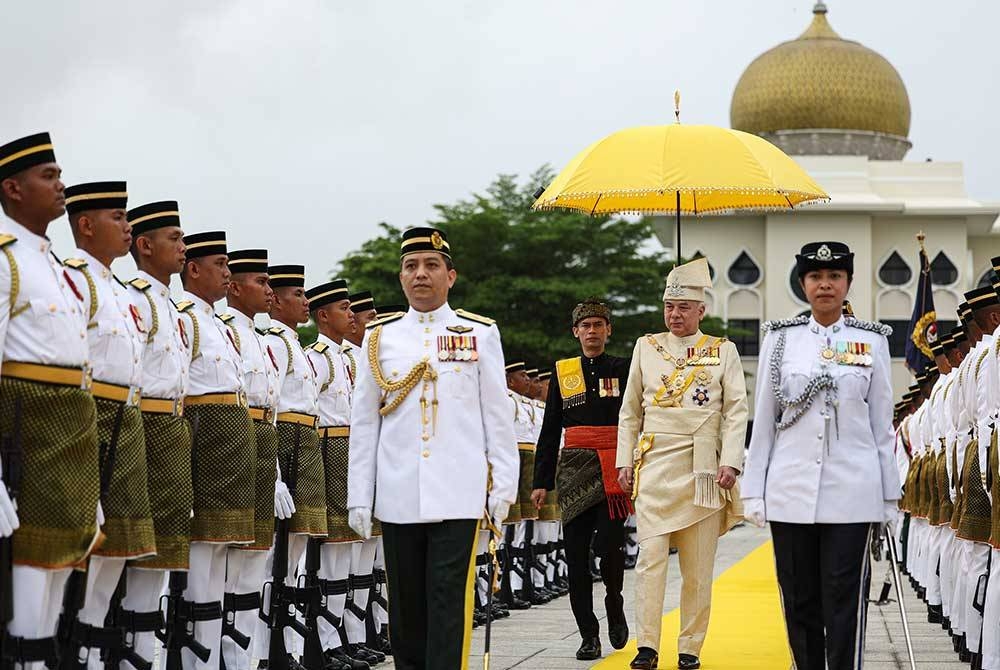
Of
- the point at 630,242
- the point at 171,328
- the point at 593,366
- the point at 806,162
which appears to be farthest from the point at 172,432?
the point at 806,162

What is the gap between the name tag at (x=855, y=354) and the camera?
7516 mm

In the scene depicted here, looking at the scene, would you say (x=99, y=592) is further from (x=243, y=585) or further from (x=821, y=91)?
(x=821, y=91)

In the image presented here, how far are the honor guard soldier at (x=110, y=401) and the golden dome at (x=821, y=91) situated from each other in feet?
180

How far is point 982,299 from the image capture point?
10.3 meters

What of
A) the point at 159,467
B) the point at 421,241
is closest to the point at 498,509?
the point at 421,241

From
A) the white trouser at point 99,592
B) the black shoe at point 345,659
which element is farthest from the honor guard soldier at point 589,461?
the white trouser at point 99,592

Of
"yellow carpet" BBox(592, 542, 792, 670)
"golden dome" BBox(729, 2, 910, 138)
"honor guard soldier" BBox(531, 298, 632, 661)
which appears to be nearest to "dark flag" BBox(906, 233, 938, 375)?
"yellow carpet" BBox(592, 542, 792, 670)

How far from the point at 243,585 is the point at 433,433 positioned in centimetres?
202

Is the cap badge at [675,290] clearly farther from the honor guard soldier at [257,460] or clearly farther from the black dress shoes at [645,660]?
the honor guard soldier at [257,460]

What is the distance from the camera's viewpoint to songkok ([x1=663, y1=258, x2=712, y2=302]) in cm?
961

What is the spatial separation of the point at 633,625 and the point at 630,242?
107ft

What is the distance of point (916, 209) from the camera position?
194 ft

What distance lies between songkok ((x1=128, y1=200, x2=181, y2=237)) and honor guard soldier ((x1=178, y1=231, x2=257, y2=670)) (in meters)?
0.44

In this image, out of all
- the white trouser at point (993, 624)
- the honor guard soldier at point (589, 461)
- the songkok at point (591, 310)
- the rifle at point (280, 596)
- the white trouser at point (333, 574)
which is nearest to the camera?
the white trouser at point (993, 624)
